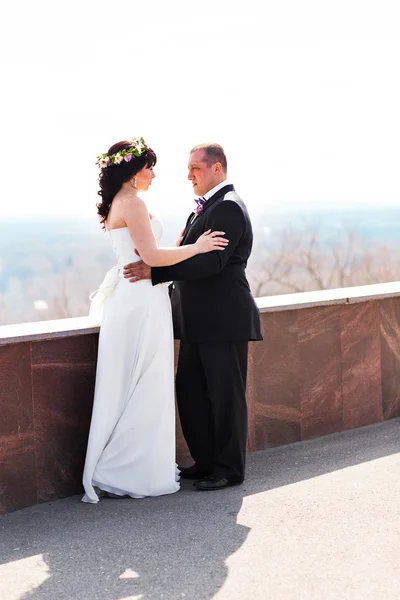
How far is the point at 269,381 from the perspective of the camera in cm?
577

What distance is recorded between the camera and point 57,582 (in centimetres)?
358

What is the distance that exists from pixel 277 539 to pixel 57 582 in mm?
1004

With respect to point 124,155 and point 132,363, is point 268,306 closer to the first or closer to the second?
point 132,363

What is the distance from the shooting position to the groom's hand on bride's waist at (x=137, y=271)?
477 centimetres

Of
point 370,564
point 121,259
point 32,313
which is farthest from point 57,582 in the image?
point 32,313

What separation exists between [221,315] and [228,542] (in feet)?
4.45

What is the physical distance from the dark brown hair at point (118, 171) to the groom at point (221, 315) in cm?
35

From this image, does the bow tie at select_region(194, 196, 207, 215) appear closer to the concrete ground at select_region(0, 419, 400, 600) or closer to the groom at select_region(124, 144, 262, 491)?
the groom at select_region(124, 144, 262, 491)

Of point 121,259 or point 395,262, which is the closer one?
point 121,259

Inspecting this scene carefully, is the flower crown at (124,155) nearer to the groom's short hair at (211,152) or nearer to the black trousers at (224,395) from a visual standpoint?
the groom's short hair at (211,152)

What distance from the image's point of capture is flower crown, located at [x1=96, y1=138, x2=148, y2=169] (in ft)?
15.4

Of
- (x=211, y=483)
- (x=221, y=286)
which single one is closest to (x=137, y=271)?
(x=221, y=286)

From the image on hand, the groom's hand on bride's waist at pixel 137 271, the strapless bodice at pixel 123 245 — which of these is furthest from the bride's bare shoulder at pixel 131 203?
the groom's hand on bride's waist at pixel 137 271

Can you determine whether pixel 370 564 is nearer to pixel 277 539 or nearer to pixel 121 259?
pixel 277 539
